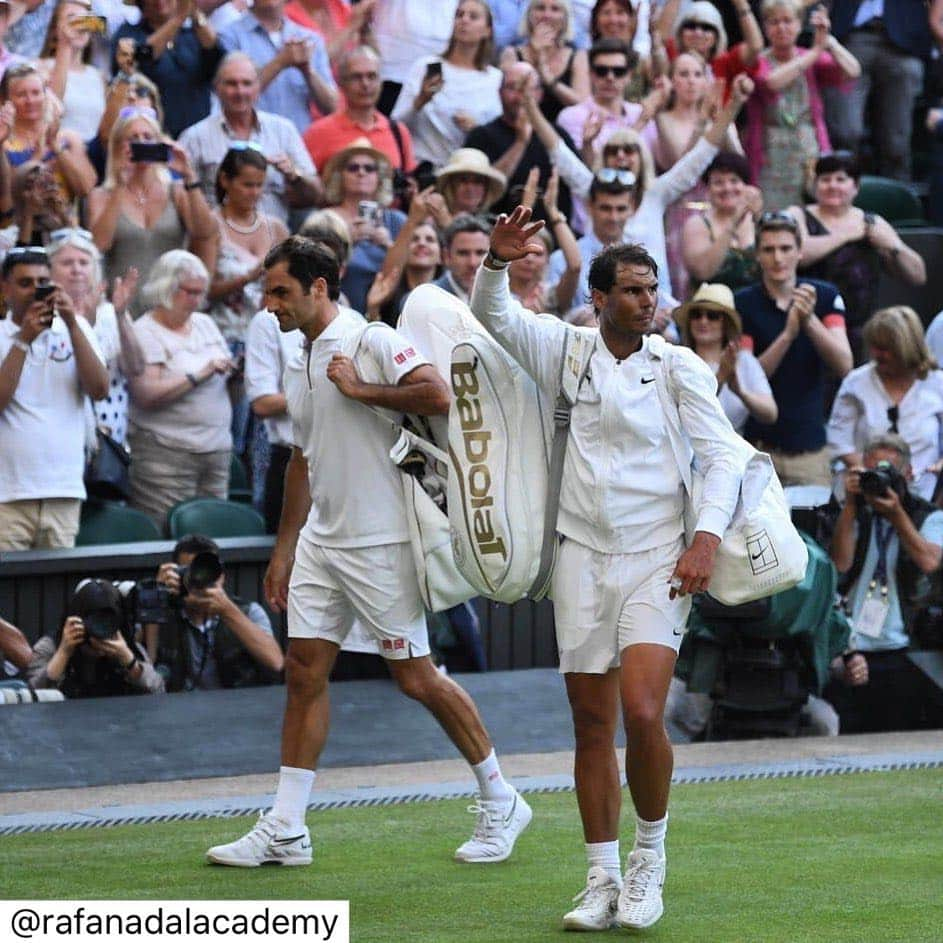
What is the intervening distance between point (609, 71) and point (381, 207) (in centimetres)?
199

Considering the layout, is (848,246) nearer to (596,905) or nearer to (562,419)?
(562,419)

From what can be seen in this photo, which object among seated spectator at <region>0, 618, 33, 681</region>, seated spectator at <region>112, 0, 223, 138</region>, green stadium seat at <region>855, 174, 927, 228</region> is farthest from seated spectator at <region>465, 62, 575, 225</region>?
seated spectator at <region>0, 618, 33, 681</region>

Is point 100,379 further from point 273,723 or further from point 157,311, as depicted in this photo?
point 273,723

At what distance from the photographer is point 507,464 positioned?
21.2 feet

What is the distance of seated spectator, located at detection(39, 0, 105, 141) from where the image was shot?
12.2 metres

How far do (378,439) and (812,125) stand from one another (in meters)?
8.24

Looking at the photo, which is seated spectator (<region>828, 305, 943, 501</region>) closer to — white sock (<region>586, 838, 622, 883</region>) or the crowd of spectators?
the crowd of spectators

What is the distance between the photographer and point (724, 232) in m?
13.1

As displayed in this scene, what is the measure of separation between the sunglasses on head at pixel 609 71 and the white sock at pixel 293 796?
7330 millimetres

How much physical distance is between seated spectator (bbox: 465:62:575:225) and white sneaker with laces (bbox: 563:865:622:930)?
7.34 metres

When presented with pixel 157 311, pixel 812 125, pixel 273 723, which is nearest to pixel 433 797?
pixel 273 723

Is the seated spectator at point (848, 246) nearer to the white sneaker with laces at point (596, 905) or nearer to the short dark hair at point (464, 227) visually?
the short dark hair at point (464, 227)

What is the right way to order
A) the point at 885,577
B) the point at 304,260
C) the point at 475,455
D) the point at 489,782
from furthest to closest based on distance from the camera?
the point at 885,577, the point at 489,782, the point at 304,260, the point at 475,455

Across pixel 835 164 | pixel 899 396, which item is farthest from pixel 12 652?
pixel 835 164
